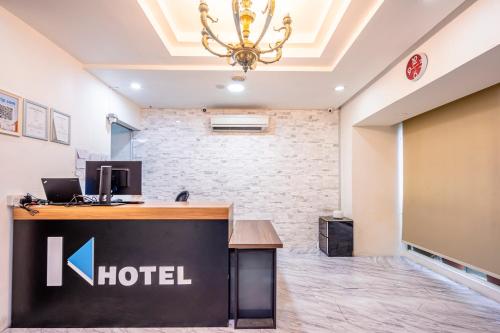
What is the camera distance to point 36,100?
2.68 meters

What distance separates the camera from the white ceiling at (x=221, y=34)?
2312 millimetres

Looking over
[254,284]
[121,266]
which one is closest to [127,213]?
[121,266]

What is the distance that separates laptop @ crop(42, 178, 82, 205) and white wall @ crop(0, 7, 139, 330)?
0.17 m

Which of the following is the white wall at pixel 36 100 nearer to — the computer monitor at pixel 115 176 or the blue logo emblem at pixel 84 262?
the computer monitor at pixel 115 176

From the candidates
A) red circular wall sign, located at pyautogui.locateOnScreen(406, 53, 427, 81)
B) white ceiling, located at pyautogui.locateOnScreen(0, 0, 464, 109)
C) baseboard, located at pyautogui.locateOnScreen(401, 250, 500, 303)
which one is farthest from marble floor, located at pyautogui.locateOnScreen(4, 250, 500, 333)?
white ceiling, located at pyautogui.locateOnScreen(0, 0, 464, 109)

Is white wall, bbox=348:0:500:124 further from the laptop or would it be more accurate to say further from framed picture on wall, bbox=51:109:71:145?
framed picture on wall, bbox=51:109:71:145

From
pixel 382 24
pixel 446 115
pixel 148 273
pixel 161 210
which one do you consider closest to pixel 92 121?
pixel 161 210

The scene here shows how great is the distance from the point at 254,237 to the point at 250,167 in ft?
9.24

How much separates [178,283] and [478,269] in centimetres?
329

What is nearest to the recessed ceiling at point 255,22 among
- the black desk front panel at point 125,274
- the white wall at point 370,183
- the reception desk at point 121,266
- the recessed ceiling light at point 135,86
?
the recessed ceiling light at point 135,86

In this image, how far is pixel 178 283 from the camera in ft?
8.02

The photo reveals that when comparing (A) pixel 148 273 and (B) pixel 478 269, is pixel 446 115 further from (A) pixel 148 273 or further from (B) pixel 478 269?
(A) pixel 148 273

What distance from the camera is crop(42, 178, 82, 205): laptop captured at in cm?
259

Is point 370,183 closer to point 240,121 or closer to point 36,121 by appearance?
point 240,121
